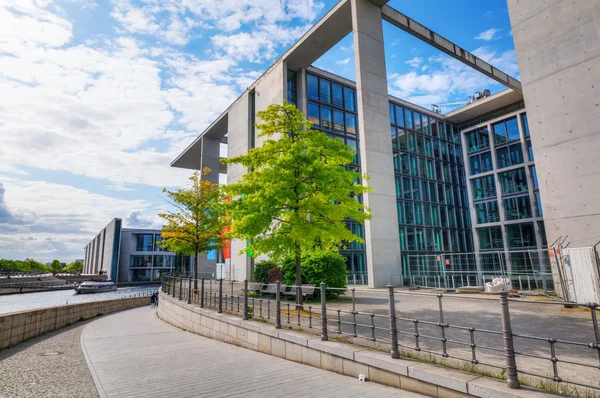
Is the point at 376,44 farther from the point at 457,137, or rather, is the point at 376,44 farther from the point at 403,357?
the point at 457,137

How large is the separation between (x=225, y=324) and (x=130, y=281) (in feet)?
289

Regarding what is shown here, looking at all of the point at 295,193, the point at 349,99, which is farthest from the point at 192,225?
the point at 349,99

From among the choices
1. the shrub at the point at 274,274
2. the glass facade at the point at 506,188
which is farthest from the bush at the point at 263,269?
the glass facade at the point at 506,188

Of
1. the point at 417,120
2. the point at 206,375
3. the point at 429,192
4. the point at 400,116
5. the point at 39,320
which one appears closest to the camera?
the point at 206,375

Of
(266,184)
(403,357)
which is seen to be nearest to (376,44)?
(266,184)

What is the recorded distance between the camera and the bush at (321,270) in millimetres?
16219

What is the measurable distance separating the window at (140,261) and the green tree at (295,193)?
85366 mm

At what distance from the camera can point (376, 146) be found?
23.7 m

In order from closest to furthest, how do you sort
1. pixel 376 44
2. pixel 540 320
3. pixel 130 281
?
pixel 540 320, pixel 376 44, pixel 130 281

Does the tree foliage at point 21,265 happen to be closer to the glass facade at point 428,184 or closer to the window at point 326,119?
the window at point 326,119

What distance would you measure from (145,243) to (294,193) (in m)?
87.6

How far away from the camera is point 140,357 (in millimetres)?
8938

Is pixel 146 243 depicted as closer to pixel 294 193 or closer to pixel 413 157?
pixel 413 157

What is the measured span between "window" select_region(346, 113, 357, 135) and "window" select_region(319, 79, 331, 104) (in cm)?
285
